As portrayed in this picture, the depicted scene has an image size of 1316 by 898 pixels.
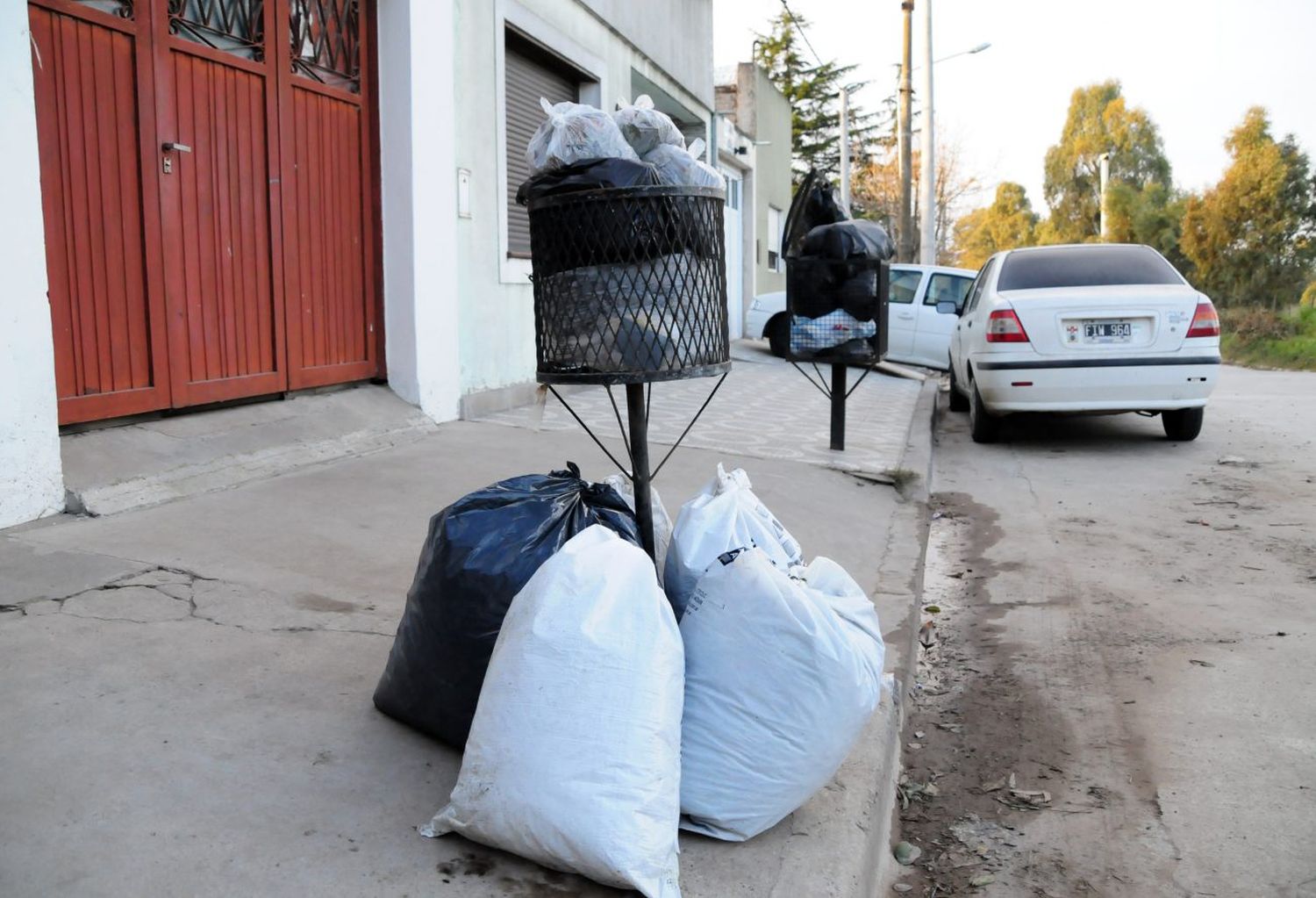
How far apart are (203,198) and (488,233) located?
274cm

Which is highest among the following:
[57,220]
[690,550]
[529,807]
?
[57,220]

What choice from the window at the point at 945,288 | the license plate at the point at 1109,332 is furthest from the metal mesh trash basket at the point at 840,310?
the window at the point at 945,288

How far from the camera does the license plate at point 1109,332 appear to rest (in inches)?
304

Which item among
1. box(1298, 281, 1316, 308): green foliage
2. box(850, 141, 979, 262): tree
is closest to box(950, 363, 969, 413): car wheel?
box(1298, 281, 1316, 308): green foliage

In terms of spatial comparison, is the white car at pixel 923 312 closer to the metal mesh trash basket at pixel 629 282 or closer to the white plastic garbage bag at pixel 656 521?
the white plastic garbage bag at pixel 656 521

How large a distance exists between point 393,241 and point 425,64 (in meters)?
1.14

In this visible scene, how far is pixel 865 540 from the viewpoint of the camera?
5184 millimetres

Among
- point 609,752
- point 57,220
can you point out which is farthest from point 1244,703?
point 57,220

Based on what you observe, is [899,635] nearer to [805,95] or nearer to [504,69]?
[504,69]

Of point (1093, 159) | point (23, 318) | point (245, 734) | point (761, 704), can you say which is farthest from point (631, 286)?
point (1093, 159)

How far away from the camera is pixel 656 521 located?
2764 millimetres

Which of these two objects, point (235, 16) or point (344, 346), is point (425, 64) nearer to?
point (235, 16)

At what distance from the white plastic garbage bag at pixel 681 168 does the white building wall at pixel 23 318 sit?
2673mm

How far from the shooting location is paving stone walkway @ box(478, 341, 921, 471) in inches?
279
